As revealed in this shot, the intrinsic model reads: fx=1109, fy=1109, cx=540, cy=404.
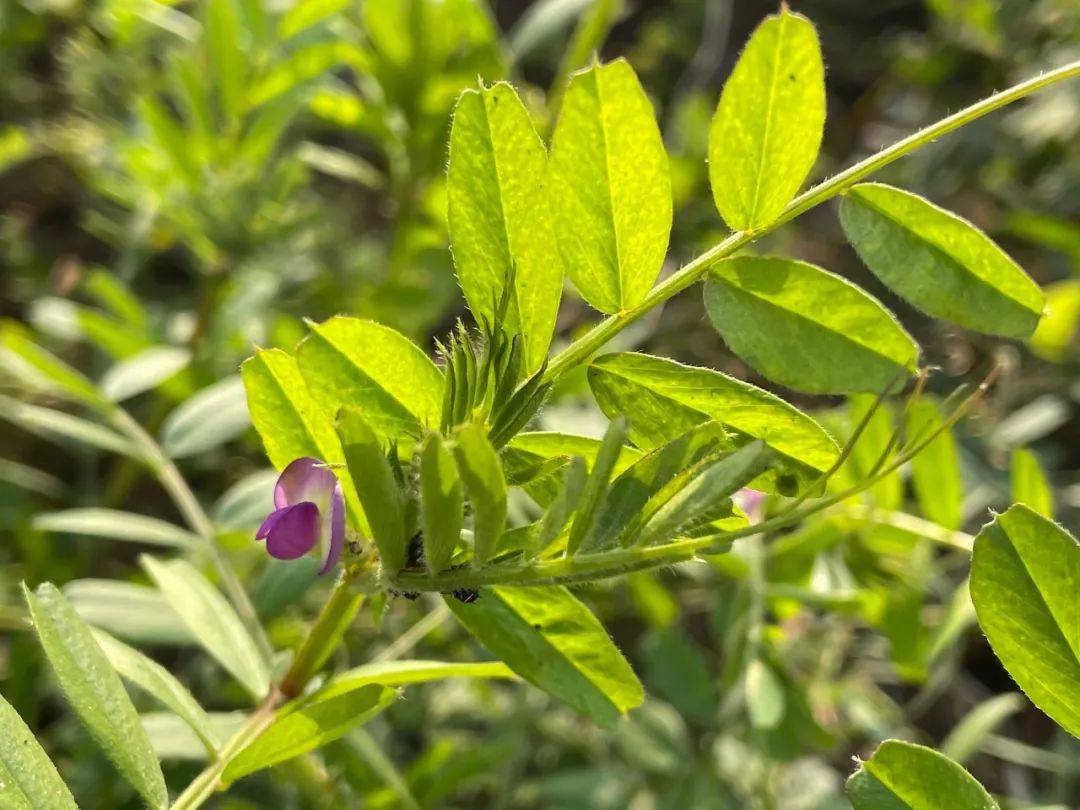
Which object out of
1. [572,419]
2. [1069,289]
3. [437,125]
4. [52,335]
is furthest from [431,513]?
[1069,289]

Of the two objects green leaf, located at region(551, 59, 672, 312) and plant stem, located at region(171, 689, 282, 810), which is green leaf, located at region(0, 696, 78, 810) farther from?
green leaf, located at region(551, 59, 672, 312)

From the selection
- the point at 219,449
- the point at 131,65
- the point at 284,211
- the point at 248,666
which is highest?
the point at 131,65

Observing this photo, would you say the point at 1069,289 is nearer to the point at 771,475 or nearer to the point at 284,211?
the point at 284,211

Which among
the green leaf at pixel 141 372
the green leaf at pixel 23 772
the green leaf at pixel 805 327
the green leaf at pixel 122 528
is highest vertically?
the green leaf at pixel 805 327

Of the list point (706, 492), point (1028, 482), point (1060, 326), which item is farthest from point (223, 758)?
point (1060, 326)

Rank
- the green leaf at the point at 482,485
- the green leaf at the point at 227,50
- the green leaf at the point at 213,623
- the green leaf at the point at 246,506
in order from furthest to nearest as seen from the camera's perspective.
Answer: the green leaf at the point at 227,50 → the green leaf at the point at 246,506 → the green leaf at the point at 213,623 → the green leaf at the point at 482,485

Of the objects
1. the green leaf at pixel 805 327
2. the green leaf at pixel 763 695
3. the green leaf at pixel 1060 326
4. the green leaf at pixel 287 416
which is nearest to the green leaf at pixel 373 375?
the green leaf at pixel 287 416

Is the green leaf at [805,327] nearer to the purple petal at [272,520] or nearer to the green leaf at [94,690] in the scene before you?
the purple petal at [272,520]
